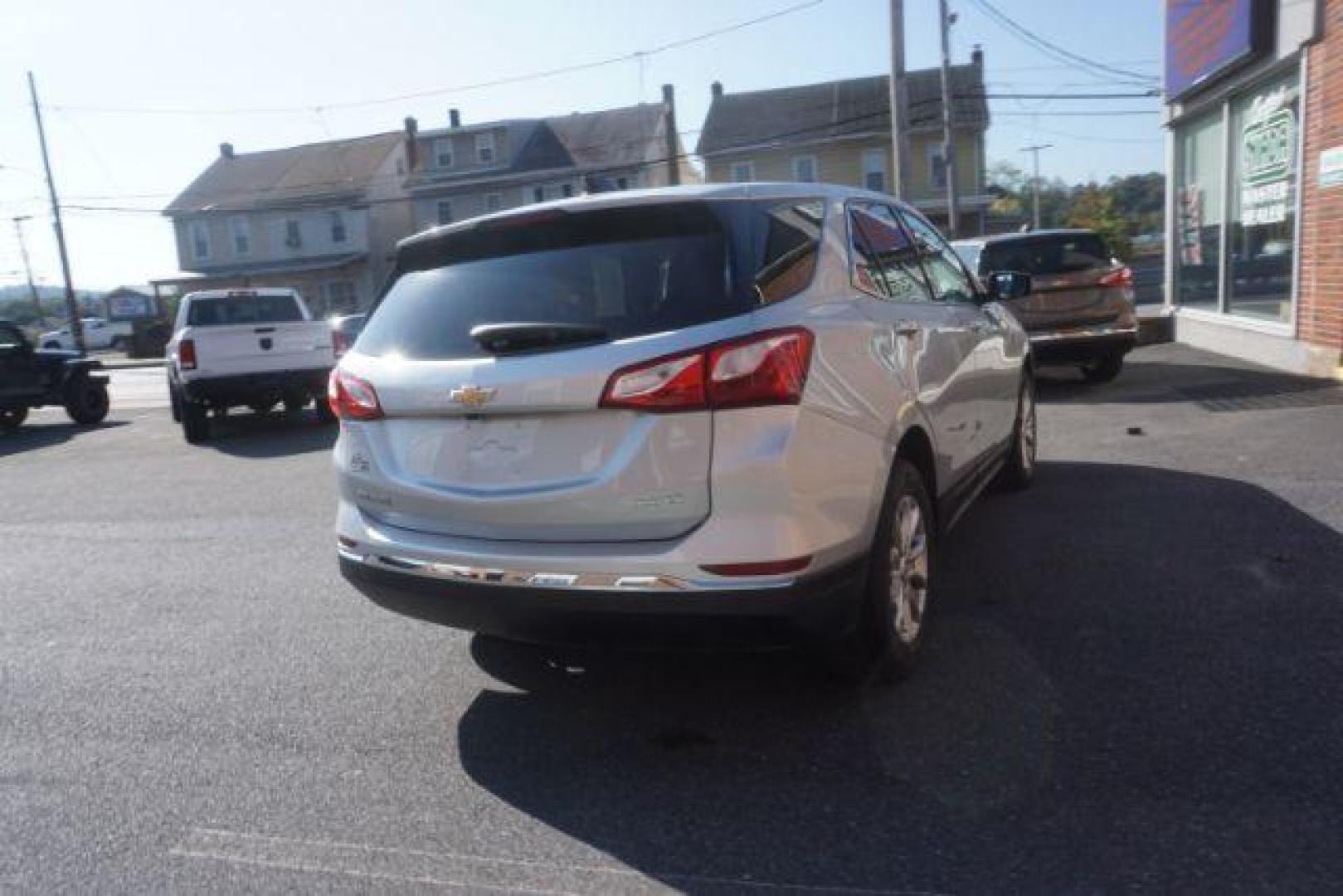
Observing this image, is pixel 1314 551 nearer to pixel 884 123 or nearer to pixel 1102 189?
pixel 884 123

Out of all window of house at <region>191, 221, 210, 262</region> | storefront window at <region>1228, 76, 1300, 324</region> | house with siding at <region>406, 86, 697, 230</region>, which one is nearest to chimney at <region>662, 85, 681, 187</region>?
house with siding at <region>406, 86, 697, 230</region>

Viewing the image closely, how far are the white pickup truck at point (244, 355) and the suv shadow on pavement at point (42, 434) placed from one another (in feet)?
5.49

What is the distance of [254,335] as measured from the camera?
41.2 feet

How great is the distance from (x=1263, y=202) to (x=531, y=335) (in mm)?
11436

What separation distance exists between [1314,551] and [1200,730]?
2.23 meters

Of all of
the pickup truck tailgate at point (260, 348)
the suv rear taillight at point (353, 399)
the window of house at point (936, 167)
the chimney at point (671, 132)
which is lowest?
the pickup truck tailgate at point (260, 348)

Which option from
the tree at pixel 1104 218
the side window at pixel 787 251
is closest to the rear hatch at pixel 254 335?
the side window at pixel 787 251

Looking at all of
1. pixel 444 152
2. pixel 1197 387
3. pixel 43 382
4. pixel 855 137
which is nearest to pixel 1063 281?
pixel 1197 387

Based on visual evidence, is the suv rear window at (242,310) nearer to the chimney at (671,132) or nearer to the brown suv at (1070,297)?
the brown suv at (1070,297)

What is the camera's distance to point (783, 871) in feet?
8.96

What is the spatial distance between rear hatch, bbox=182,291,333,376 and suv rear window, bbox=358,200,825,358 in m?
9.58

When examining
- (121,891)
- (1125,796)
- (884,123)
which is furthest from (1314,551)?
(884,123)

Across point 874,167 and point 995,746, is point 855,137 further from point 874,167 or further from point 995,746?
point 995,746

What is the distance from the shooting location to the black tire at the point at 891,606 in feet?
11.4
